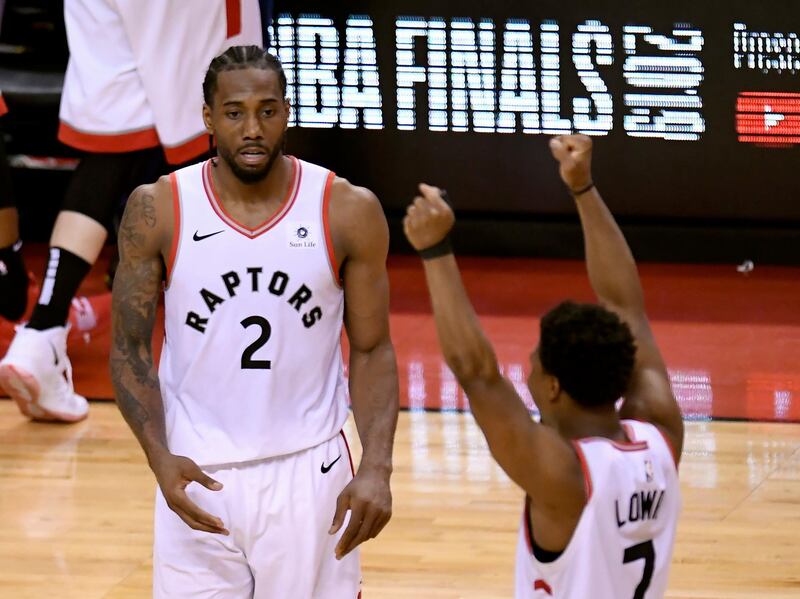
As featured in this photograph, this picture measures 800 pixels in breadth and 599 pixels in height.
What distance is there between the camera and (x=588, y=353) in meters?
2.75

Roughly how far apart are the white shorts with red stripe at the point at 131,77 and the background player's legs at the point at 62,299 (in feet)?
0.43

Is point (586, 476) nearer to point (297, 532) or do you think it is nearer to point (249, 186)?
point (297, 532)

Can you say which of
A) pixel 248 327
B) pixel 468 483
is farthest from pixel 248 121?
pixel 468 483

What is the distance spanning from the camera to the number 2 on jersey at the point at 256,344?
124 inches

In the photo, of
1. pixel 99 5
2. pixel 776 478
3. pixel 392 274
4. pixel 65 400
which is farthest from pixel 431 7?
pixel 776 478

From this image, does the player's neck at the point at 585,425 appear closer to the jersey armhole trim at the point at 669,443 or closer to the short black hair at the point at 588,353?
the short black hair at the point at 588,353

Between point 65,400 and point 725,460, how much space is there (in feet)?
8.65

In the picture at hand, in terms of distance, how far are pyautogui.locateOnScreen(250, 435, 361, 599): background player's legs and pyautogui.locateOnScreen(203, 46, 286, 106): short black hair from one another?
2.54ft

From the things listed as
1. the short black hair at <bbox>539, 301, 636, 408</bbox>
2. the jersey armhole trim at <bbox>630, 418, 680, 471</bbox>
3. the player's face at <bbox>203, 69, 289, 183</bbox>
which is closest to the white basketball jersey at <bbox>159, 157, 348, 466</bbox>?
the player's face at <bbox>203, 69, 289, 183</bbox>

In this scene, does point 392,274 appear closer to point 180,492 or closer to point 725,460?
point 725,460

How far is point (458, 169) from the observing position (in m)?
8.66

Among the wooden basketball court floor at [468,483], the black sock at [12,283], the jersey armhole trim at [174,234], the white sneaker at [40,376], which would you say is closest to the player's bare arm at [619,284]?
the jersey armhole trim at [174,234]

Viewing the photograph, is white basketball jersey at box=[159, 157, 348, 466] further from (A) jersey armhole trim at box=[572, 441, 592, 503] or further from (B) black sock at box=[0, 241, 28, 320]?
(B) black sock at box=[0, 241, 28, 320]

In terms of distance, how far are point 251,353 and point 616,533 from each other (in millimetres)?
856
